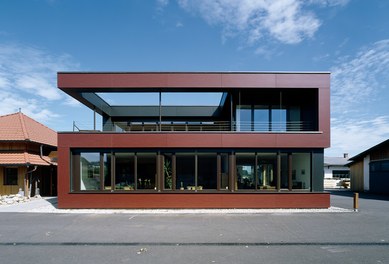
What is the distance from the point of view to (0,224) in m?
10.9

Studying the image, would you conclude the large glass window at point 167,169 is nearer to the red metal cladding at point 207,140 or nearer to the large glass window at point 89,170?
the red metal cladding at point 207,140

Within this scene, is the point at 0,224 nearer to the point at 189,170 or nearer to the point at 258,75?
the point at 189,170

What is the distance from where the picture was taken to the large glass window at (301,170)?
14797 mm

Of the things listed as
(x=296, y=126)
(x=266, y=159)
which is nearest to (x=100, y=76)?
(x=266, y=159)

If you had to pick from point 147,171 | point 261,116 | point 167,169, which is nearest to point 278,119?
point 261,116

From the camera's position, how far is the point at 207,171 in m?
14.7

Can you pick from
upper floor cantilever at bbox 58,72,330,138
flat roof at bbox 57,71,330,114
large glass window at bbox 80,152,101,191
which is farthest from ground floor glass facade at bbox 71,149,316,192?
flat roof at bbox 57,71,330,114

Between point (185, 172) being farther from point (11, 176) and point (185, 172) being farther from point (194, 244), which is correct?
point (11, 176)

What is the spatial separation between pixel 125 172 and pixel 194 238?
720 centimetres

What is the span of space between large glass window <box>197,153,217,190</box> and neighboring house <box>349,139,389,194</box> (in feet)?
57.7

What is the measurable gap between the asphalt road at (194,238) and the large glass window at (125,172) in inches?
→ 88.2

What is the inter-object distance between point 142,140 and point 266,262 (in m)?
9.59

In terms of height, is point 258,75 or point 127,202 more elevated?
point 258,75

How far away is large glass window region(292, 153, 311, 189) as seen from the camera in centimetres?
1480
